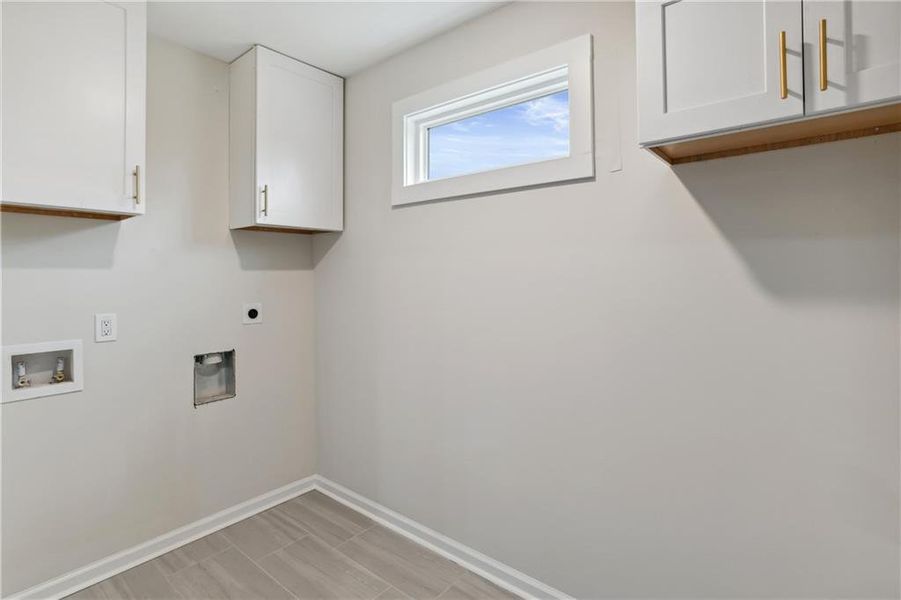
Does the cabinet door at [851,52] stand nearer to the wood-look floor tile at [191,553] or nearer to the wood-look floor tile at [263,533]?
the wood-look floor tile at [263,533]

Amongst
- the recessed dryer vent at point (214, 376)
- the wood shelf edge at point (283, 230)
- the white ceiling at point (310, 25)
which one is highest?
the white ceiling at point (310, 25)

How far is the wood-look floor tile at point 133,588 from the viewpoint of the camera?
1941mm

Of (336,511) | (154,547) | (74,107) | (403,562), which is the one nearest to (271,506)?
(336,511)

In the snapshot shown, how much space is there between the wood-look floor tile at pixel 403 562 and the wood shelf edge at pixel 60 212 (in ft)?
6.17

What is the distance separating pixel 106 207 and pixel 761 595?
272 centimetres

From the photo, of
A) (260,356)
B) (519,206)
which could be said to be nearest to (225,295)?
(260,356)

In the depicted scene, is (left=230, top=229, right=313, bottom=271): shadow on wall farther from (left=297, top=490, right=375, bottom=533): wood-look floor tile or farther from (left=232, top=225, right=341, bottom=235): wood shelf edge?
(left=297, top=490, right=375, bottom=533): wood-look floor tile

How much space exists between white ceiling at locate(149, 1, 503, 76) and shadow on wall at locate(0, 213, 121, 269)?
0.98 meters

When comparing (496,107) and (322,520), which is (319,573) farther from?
(496,107)

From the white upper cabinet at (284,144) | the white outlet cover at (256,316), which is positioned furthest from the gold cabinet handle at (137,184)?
the white outlet cover at (256,316)

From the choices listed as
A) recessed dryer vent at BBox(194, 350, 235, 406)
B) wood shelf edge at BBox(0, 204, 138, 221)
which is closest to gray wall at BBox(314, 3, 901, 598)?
recessed dryer vent at BBox(194, 350, 235, 406)

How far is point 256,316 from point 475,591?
1823mm

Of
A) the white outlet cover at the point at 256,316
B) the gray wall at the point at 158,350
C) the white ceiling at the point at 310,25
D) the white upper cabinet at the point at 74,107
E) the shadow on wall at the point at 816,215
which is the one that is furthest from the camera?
the white outlet cover at the point at 256,316

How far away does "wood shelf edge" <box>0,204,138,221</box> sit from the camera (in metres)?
1.75
